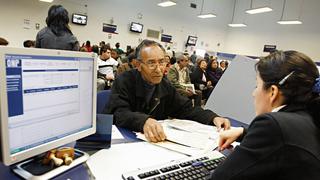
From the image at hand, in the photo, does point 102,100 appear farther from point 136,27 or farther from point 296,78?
point 136,27

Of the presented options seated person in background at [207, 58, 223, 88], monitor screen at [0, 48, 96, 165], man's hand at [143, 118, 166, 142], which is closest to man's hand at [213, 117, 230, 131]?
man's hand at [143, 118, 166, 142]

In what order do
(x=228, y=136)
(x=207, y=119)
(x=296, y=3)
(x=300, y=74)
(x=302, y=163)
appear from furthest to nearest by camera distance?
(x=296, y=3), (x=207, y=119), (x=228, y=136), (x=300, y=74), (x=302, y=163)

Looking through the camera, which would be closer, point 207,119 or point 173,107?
point 207,119

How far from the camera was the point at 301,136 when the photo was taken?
26.3 inches

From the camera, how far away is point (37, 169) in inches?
31.7

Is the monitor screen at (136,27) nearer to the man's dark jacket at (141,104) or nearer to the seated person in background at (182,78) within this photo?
the seated person in background at (182,78)

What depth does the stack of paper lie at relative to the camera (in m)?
1.15

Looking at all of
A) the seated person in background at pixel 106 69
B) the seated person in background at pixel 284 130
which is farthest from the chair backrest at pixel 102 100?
the seated person in background at pixel 106 69

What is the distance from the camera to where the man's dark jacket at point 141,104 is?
140 cm

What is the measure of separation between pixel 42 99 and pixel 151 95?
0.88m

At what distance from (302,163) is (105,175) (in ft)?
1.88

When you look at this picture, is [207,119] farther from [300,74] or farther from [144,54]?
[300,74]

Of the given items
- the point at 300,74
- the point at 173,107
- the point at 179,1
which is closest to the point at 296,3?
the point at 179,1

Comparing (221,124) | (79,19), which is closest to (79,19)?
(79,19)
